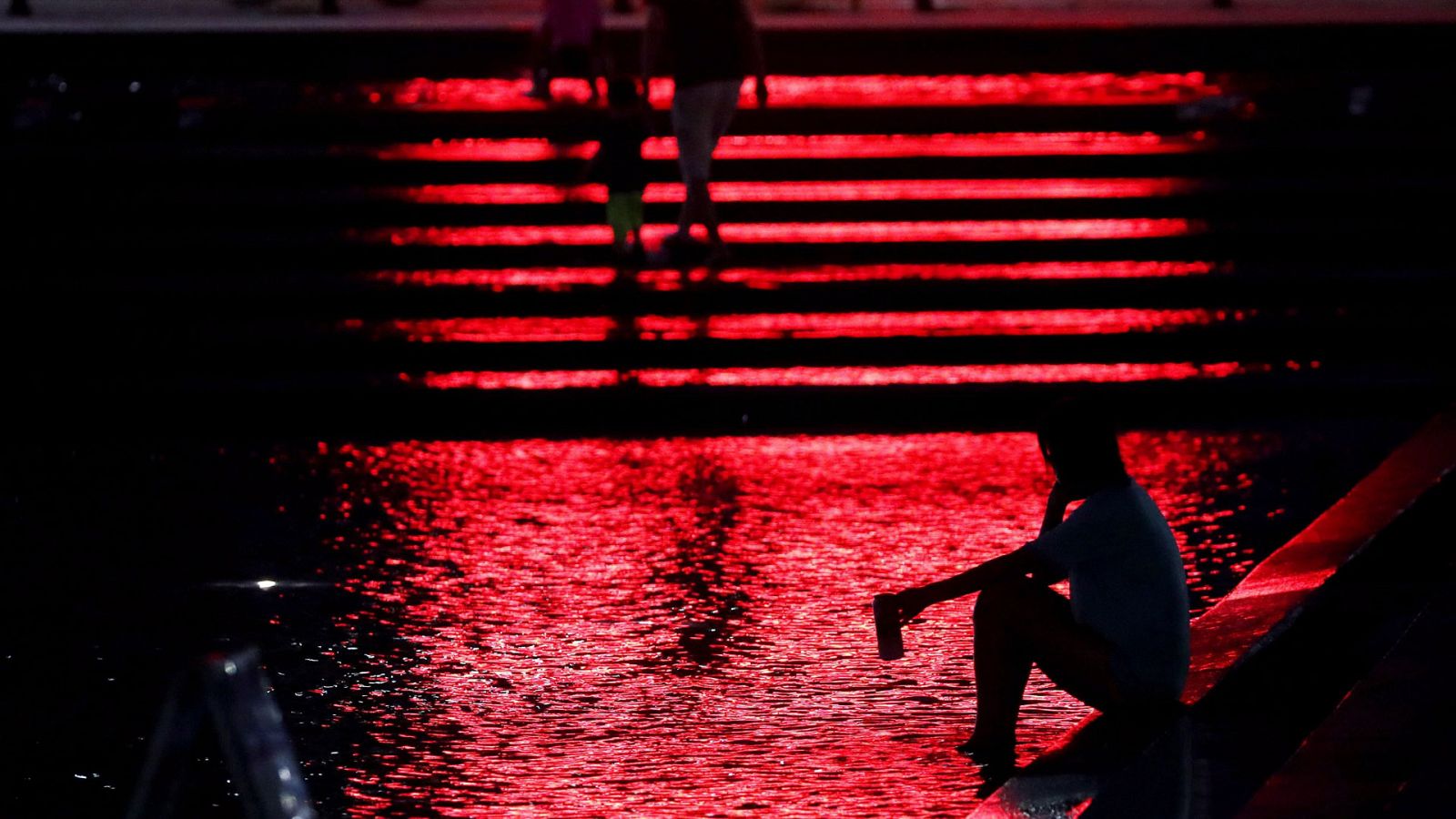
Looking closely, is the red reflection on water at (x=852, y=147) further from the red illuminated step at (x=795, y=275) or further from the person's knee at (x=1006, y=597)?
the person's knee at (x=1006, y=597)

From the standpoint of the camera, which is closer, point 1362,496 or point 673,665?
point 673,665

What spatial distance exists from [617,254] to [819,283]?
112 centimetres

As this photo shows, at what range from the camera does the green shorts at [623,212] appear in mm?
11531

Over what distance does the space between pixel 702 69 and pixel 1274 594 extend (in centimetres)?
532

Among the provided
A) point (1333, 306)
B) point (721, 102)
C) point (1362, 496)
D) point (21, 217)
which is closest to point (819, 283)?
point (721, 102)

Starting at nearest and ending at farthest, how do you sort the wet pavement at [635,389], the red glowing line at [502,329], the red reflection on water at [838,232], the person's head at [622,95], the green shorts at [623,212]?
the wet pavement at [635,389] < the red glowing line at [502,329] < the person's head at [622,95] < the green shorts at [623,212] < the red reflection on water at [838,232]

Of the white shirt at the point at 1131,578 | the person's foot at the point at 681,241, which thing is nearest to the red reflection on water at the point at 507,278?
the person's foot at the point at 681,241

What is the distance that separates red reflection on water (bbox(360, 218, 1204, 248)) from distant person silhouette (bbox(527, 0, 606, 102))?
74.4 inches

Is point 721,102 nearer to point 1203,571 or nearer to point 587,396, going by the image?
point 587,396

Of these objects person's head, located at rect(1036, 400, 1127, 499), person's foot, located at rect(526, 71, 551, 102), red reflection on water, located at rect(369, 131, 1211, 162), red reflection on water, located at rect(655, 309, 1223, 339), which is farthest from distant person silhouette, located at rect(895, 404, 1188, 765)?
person's foot, located at rect(526, 71, 551, 102)

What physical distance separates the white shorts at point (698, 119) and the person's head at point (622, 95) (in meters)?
0.24

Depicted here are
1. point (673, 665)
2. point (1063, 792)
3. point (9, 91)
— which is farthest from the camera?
point (9, 91)

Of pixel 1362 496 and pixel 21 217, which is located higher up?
pixel 21 217

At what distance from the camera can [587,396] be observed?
1041 cm
